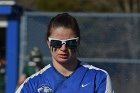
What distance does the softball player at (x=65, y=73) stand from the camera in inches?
132

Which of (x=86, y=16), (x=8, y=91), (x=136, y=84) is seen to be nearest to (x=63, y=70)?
(x=136, y=84)

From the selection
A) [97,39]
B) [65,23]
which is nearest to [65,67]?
[65,23]

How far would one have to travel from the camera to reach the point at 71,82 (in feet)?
11.1

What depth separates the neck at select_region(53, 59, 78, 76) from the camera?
134 inches

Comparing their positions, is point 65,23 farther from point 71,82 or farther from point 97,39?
point 97,39

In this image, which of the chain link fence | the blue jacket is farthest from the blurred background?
the blue jacket

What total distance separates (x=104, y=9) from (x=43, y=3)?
3.02 meters

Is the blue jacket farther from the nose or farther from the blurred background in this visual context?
the blurred background

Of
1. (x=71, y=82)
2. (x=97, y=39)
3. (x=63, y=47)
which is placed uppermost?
(x=63, y=47)

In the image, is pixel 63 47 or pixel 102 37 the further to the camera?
pixel 102 37

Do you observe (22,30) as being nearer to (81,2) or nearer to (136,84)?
(136,84)

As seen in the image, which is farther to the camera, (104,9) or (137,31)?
(104,9)

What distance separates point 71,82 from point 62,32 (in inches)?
12.2

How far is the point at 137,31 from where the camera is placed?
27.5 feet
